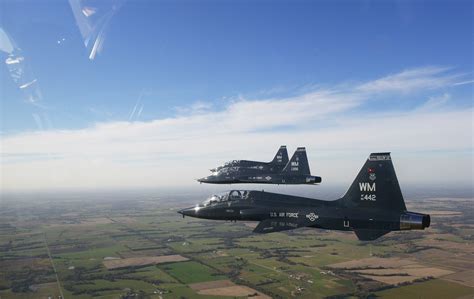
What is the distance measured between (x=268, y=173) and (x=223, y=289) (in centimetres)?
3190

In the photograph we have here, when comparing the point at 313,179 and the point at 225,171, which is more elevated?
the point at 225,171

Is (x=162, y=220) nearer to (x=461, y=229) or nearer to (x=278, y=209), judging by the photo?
(x=461, y=229)

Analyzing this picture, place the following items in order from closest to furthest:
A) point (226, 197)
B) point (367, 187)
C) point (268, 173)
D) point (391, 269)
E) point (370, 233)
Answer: point (370, 233) → point (367, 187) → point (226, 197) → point (268, 173) → point (391, 269)

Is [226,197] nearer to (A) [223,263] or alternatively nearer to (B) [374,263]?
(A) [223,263]

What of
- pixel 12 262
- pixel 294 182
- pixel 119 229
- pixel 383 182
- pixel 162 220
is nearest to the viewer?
pixel 383 182

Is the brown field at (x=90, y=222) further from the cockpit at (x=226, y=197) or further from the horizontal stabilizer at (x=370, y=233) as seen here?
the horizontal stabilizer at (x=370, y=233)

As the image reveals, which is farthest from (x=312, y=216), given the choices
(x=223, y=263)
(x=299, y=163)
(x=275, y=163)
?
(x=223, y=263)

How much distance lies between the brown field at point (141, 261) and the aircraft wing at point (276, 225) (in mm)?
62921

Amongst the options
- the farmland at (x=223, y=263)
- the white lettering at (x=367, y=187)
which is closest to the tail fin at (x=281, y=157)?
the white lettering at (x=367, y=187)

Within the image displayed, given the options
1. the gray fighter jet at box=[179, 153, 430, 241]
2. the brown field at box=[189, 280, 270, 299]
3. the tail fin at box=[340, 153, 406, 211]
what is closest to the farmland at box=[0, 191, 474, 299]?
the brown field at box=[189, 280, 270, 299]

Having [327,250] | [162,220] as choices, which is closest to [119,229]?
[162,220]

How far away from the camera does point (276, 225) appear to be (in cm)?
2800

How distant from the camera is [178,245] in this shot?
104 m

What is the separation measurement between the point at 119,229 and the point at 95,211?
65.2 m
